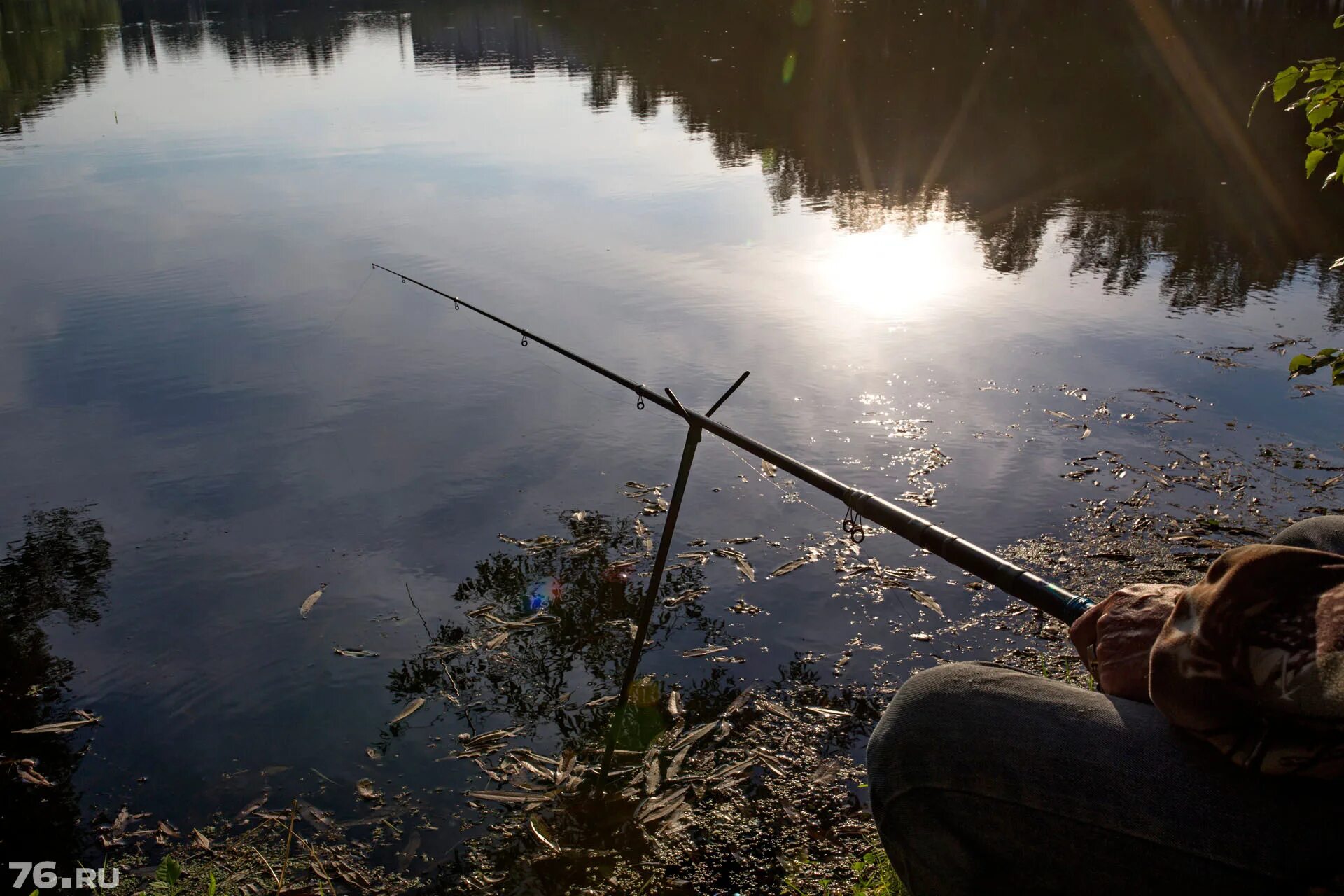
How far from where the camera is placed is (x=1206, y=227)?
12.4 metres

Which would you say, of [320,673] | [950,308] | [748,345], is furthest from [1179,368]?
[320,673]

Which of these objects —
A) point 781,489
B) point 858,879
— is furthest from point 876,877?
point 781,489

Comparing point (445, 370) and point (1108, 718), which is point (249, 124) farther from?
point (1108, 718)

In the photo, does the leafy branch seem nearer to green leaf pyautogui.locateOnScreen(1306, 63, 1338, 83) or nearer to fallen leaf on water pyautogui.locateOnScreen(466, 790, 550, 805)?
green leaf pyautogui.locateOnScreen(1306, 63, 1338, 83)

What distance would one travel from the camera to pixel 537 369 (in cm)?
901

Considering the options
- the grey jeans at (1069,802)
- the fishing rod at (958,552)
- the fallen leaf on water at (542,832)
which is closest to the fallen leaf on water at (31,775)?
the fallen leaf on water at (542,832)

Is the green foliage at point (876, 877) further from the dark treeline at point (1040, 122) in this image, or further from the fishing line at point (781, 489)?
the dark treeline at point (1040, 122)

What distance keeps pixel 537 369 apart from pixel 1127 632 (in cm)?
754

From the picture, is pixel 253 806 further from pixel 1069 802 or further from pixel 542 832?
pixel 1069 802

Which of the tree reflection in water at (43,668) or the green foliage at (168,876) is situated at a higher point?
the green foliage at (168,876)

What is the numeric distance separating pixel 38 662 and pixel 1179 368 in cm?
Result: 851

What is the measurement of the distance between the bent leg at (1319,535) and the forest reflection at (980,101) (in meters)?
8.53

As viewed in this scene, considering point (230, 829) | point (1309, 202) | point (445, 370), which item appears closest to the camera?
point (230, 829)

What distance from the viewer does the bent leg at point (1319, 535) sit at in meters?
2.11
